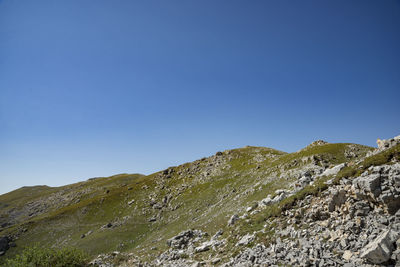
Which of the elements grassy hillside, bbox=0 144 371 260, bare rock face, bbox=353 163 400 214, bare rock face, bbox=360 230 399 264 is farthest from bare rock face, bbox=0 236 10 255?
bare rock face, bbox=353 163 400 214

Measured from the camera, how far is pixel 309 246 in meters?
16.3

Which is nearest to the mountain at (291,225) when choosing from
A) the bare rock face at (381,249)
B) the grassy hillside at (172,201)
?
the bare rock face at (381,249)

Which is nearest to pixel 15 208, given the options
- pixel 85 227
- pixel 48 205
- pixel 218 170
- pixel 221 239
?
pixel 48 205

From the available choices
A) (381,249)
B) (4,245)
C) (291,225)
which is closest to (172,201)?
(4,245)

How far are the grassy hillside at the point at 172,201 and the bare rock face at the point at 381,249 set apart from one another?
3480 cm

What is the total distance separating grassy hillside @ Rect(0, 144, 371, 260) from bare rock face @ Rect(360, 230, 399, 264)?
34799mm

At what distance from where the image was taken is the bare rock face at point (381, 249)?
41.1 ft

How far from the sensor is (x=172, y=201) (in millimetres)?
79875

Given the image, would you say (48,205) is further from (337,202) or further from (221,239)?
(337,202)

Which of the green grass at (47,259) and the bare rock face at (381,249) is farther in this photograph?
the green grass at (47,259)

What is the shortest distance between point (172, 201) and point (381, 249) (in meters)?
73.2

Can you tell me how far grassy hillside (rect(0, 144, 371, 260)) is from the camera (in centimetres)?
5541

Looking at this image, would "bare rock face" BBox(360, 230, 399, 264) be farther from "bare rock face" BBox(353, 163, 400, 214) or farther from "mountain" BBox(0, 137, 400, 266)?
"bare rock face" BBox(353, 163, 400, 214)

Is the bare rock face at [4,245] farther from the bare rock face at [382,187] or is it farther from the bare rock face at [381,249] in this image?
the bare rock face at [382,187]
